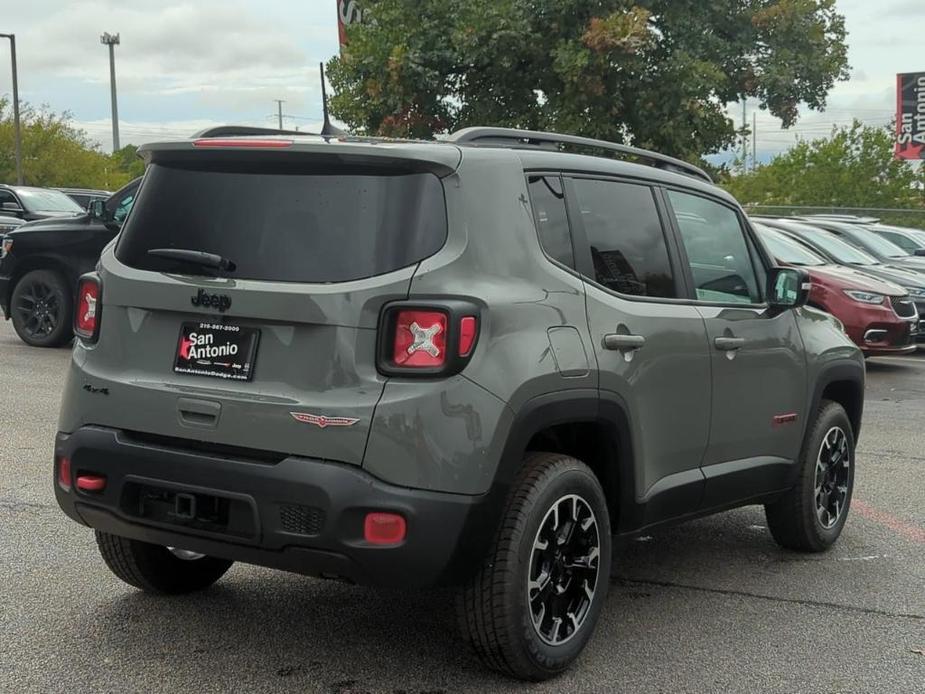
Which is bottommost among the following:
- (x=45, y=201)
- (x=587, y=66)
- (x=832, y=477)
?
(x=832, y=477)

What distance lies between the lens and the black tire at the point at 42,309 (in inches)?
514

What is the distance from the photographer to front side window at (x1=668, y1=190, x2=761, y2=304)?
5.14 meters

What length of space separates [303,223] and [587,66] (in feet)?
51.6

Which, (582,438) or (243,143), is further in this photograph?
(582,438)

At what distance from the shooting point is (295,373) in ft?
12.7

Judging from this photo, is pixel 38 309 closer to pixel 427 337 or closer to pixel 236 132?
pixel 236 132

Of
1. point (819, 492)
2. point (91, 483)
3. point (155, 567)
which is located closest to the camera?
point (91, 483)

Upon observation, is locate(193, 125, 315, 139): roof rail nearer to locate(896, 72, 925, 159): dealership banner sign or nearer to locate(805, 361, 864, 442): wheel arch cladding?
locate(805, 361, 864, 442): wheel arch cladding

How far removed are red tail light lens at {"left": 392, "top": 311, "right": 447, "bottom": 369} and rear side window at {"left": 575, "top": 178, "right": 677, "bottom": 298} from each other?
90 centimetres

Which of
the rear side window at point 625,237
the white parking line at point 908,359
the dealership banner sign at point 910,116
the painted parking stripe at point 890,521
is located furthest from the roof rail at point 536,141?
the dealership banner sign at point 910,116

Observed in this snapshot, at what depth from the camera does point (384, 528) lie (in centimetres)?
374

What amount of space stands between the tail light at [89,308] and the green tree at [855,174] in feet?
158

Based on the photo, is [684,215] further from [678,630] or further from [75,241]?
[75,241]

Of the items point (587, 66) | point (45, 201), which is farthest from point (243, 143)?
point (45, 201)
